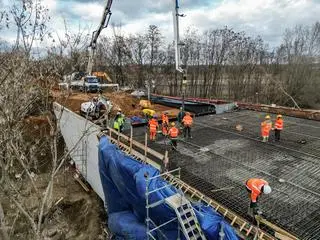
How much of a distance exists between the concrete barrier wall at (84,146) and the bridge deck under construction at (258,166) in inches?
94.6

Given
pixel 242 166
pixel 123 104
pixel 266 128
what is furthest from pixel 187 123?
pixel 123 104

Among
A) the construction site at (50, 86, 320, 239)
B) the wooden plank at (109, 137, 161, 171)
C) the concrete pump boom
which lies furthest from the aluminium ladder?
the concrete pump boom

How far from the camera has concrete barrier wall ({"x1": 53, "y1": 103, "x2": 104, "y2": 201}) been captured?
50.5 ft

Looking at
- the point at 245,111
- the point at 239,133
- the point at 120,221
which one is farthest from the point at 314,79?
the point at 120,221

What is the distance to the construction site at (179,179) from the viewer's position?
7.42m

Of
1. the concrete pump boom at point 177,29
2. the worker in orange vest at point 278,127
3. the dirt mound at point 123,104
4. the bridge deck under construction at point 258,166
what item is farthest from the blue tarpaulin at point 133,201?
the dirt mound at point 123,104

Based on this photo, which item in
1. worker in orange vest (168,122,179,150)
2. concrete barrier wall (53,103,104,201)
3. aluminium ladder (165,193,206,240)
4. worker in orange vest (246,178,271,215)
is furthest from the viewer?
concrete barrier wall (53,103,104,201)

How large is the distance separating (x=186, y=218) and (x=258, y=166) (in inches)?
201

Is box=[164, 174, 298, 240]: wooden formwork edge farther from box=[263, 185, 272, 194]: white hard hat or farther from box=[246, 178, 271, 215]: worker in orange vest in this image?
box=[263, 185, 272, 194]: white hard hat

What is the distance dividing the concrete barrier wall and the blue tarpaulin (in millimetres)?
2459

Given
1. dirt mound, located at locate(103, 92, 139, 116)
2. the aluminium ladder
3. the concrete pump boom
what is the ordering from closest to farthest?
the aluminium ladder < the concrete pump boom < dirt mound, located at locate(103, 92, 139, 116)

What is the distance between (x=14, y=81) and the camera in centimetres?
684

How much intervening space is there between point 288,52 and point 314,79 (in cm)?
962

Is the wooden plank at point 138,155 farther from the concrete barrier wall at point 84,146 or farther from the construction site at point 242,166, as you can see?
the concrete barrier wall at point 84,146
